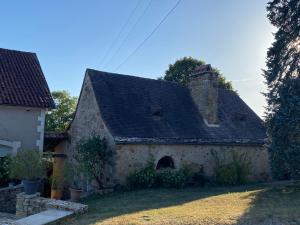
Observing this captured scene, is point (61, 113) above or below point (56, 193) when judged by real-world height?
above

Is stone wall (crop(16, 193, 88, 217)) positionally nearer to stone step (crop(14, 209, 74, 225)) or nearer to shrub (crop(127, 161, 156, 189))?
stone step (crop(14, 209, 74, 225))

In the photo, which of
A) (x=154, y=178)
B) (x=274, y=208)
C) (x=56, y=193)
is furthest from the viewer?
(x=56, y=193)

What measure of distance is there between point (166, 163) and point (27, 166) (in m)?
7.10

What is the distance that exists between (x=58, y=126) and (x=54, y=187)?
2344 centimetres

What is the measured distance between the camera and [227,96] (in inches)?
950

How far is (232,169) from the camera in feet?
58.9

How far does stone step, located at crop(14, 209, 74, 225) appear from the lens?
902 centimetres

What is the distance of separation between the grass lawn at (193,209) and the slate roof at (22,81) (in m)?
5.66

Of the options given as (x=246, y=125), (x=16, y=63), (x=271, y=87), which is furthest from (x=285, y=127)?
(x=16, y=63)

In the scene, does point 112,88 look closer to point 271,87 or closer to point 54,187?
point 54,187

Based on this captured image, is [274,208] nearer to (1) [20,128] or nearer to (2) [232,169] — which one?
(2) [232,169]

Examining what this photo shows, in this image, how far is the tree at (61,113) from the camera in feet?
123

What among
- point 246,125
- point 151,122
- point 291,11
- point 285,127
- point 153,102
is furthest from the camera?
point 246,125

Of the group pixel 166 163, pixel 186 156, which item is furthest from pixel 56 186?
pixel 186 156
